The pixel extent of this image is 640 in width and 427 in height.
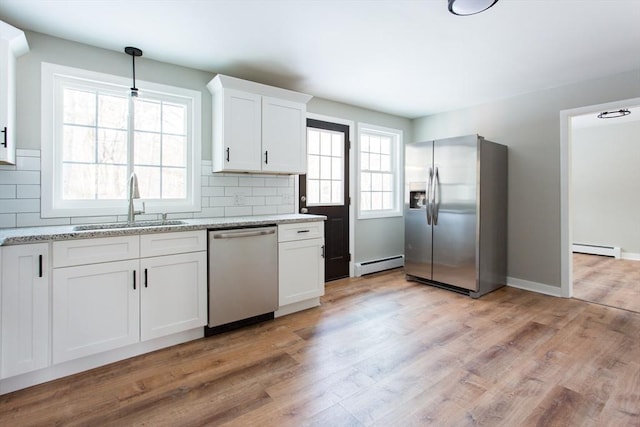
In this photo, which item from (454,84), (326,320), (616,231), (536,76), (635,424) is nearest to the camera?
(635,424)

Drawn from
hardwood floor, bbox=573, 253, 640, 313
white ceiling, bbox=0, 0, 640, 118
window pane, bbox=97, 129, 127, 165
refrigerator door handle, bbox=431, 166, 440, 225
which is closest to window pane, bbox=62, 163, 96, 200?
window pane, bbox=97, 129, 127, 165

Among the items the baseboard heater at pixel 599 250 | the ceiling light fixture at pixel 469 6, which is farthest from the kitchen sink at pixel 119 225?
the baseboard heater at pixel 599 250

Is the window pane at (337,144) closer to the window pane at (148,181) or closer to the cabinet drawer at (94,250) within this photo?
the window pane at (148,181)

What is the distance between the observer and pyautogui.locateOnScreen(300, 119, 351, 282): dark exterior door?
4.05 m

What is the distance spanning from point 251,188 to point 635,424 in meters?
3.28

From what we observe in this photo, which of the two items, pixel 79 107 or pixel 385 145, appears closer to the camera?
pixel 79 107

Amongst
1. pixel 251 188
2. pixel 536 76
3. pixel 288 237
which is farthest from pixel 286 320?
pixel 536 76

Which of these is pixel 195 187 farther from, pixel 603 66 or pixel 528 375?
pixel 603 66

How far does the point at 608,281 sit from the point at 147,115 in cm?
590

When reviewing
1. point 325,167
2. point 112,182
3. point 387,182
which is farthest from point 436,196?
point 112,182

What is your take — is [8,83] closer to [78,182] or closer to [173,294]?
[78,182]

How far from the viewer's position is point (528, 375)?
6.73ft

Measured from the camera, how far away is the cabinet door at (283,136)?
10.4 feet

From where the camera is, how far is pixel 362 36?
249 centimetres
